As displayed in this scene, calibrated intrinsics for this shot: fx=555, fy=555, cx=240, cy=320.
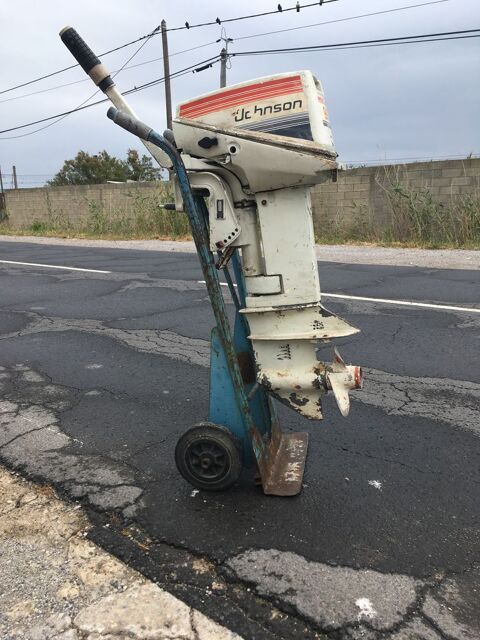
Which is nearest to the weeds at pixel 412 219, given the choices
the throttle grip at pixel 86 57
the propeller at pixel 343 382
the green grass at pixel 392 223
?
the green grass at pixel 392 223

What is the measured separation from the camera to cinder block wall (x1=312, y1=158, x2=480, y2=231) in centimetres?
1415

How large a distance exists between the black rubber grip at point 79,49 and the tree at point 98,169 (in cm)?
4885

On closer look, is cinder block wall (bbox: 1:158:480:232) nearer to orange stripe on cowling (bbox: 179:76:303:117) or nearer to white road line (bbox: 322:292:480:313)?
white road line (bbox: 322:292:480:313)

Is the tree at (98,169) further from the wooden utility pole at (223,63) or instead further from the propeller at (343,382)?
the propeller at (343,382)

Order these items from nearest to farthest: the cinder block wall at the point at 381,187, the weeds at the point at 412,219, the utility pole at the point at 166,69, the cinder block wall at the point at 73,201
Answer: the weeds at the point at 412,219, the cinder block wall at the point at 381,187, the cinder block wall at the point at 73,201, the utility pole at the point at 166,69

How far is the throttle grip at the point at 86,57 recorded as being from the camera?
232 centimetres

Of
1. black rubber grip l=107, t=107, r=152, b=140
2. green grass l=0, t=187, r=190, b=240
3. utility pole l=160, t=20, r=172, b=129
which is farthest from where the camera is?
utility pole l=160, t=20, r=172, b=129

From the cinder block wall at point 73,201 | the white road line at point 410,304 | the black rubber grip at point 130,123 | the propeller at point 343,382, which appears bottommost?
the white road line at point 410,304

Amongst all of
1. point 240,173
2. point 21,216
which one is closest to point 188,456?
point 240,173

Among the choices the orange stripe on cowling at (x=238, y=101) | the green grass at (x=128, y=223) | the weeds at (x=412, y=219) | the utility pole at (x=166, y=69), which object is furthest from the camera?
the utility pole at (x=166, y=69)

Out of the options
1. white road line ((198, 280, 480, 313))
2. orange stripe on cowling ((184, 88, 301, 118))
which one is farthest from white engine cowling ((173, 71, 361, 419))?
white road line ((198, 280, 480, 313))

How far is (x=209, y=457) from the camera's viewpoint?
256 cm

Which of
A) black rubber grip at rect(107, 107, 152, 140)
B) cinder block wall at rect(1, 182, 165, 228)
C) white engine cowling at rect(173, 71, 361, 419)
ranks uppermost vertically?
cinder block wall at rect(1, 182, 165, 228)

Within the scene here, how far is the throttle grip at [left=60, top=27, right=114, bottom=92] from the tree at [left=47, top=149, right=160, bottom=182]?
4884 cm
